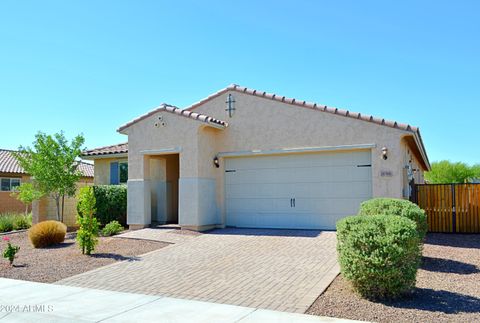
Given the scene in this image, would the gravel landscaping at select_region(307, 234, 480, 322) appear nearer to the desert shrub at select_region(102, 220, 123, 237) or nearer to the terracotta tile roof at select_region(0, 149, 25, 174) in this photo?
the desert shrub at select_region(102, 220, 123, 237)

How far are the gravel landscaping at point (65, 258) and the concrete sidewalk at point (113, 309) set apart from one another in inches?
59.2

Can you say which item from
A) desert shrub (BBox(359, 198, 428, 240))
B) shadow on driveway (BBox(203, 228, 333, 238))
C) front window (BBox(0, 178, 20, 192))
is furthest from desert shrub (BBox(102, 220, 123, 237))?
front window (BBox(0, 178, 20, 192))

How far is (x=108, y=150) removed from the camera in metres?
20.0

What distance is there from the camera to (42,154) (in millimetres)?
17594

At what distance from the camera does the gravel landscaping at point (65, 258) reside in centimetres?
991

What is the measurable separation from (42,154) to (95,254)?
766 cm

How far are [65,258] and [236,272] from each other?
16.7 ft

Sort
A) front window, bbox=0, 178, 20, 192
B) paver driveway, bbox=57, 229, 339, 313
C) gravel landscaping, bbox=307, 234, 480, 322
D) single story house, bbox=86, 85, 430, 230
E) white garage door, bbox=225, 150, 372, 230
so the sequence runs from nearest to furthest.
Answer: gravel landscaping, bbox=307, 234, 480, 322, paver driveway, bbox=57, 229, 339, 313, single story house, bbox=86, 85, 430, 230, white garage door, bbox=225, 150, 372, 230, front window, bbox=0, 178, 20, 192

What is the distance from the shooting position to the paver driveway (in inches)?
299

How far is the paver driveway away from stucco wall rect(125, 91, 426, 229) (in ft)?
8.38

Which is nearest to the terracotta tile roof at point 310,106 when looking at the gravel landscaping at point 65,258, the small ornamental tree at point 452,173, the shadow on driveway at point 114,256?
the gravel landscaping at point 65,258

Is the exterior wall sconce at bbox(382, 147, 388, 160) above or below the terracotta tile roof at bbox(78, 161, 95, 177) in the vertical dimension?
above

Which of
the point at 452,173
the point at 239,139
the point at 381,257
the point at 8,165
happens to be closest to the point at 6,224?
the point at 239,139

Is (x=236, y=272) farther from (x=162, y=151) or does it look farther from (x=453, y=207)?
(x=453, y=207)
